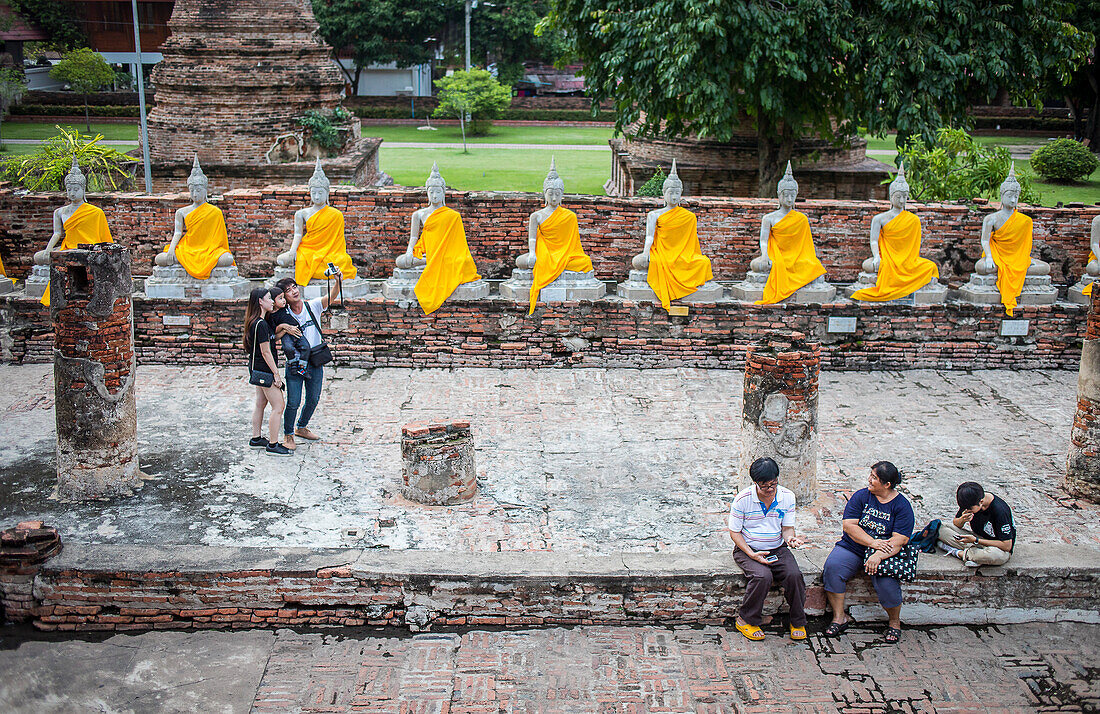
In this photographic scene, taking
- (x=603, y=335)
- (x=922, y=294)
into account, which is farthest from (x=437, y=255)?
(x=922, y=294)

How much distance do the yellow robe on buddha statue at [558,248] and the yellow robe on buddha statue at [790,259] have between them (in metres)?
1.94

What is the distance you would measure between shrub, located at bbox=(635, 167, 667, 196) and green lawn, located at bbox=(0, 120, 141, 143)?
55.2 feet

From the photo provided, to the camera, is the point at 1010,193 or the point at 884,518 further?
the point at 1010,193

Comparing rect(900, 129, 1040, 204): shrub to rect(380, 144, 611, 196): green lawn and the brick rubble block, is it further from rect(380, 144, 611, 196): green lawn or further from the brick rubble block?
the brick rubble block

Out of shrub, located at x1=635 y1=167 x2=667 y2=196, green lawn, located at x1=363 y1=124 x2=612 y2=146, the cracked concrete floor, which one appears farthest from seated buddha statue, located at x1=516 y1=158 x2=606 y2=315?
green lawn, located at x1=363 y1=124 x2=612 y2=146

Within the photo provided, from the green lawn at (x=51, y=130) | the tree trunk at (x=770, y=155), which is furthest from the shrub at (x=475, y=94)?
the tree trunk at (x=770, y=155)

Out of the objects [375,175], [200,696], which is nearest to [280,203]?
[200,696]

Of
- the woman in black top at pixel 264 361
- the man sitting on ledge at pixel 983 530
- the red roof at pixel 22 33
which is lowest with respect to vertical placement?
the man sitting on ledge at pixel 983 530

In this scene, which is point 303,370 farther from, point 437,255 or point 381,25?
point 381,25

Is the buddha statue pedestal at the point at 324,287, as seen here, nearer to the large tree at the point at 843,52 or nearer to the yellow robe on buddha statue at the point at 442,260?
the yellow robe on buddha statue at the point at 442,260

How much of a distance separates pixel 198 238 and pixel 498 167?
14.7 m

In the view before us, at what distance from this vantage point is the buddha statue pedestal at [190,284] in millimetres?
10453

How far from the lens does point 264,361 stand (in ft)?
25.7

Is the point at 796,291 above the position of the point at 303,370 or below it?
above
